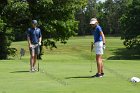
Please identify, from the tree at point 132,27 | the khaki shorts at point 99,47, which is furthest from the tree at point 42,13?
the tree at point 132,27

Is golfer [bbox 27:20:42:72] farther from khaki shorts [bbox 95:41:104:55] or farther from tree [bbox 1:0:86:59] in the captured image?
tree [bbox 1:0:86:59]

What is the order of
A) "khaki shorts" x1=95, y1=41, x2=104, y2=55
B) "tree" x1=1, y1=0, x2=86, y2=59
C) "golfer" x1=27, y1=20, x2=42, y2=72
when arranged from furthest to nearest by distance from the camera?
"tree" x1=1, y1=0, x2=86, y2=59, "golfer" x1=27, y1=20, x2=42, y2=72, "khaki shorts" x1=95, y1=41, x2=104, y2=55

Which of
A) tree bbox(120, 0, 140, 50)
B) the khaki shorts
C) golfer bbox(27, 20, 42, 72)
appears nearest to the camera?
the khaki shorts

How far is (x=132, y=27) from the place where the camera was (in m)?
79.8

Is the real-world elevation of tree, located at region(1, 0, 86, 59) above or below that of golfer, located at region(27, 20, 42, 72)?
above

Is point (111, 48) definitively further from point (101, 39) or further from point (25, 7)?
point (101, 39)

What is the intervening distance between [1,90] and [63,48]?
7488 centimetres

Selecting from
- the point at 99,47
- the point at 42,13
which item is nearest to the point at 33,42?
the point at 99,47

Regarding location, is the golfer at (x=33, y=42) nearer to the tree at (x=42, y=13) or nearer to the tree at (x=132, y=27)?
the tree at (x=42, y=13)

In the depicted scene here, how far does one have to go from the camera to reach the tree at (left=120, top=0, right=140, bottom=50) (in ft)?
256

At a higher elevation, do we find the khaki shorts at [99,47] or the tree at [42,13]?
the tree at [42,13]

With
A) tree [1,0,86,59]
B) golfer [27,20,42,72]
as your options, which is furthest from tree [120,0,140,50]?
golfer [27,20,42,72]

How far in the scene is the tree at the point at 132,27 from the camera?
256ft

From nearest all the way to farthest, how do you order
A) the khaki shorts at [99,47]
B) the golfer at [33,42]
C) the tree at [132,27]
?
1. the khaki shorts at [99,47]
2. the golfer at [33,42]
3. the tree at [132,27]
